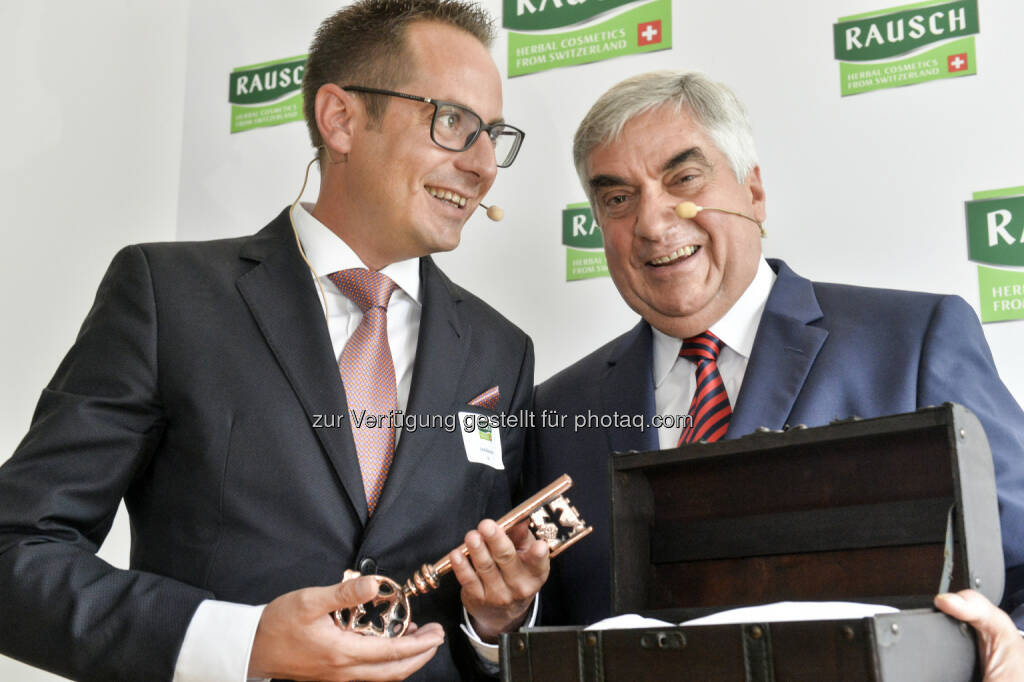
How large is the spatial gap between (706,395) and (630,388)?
180 millimetres

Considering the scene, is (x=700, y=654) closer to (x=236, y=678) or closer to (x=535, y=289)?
(x=236, y=678)

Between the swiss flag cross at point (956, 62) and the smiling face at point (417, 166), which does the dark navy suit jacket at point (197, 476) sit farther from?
the swiss flag cross at point (956, 62)

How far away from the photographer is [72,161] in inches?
114

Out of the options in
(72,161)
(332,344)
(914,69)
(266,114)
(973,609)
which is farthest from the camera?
(266,114)

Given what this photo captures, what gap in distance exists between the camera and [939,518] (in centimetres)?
135

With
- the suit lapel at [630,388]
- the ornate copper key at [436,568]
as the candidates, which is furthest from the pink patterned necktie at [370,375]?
the suit lapel at [630,388]

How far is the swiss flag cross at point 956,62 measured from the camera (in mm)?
2154

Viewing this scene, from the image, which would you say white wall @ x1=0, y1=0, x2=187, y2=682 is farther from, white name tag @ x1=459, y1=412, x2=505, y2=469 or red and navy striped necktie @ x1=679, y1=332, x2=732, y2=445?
red and navy striped necktie @ x1=679, y1=332, x2=732, y2=445

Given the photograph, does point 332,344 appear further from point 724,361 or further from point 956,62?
point 956,62

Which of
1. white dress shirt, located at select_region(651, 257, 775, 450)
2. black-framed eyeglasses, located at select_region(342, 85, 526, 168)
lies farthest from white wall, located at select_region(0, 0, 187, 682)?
white dress shirt, located at select_region(651, 257, 775, 450)

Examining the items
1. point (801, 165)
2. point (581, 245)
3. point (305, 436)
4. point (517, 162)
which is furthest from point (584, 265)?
point (305, 436)

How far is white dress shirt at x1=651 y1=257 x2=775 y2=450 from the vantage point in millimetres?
1950

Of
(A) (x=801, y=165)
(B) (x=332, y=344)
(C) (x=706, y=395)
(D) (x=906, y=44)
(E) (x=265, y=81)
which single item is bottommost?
(C) (x=706, y=395)

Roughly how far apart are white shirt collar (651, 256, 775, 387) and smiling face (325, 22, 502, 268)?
483 millimetres
